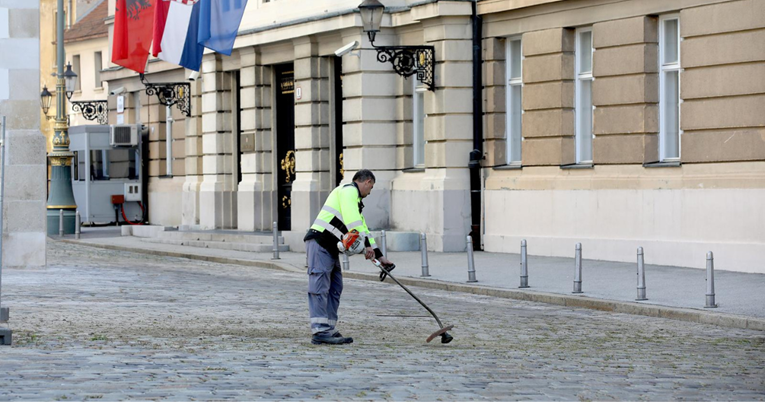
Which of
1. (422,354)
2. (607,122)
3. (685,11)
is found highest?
(685,11)

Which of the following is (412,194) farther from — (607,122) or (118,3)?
(118,3)

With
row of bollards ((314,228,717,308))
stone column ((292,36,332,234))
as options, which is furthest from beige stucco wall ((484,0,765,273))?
stone column ((292,36,332,234))

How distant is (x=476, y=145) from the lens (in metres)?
27.3

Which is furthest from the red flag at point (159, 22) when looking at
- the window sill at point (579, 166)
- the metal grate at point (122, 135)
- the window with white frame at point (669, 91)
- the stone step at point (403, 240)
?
the metal grate at point (122, 135)

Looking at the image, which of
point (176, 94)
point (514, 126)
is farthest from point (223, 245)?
point (176, 94)

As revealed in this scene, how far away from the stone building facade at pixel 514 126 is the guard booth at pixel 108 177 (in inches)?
183

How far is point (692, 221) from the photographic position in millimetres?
21953

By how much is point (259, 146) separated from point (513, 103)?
837 cm

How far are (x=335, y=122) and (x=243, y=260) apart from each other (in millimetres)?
5362

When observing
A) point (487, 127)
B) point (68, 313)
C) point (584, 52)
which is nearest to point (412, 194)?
point (487, 127)

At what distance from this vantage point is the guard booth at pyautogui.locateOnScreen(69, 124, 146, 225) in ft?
138

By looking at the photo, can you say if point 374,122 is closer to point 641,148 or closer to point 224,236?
point 224,236

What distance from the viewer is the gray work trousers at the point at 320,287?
1284 centimetres

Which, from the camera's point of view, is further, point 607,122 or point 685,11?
point 607,122
